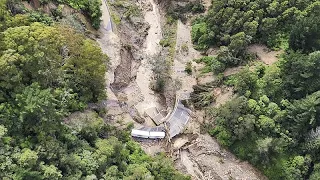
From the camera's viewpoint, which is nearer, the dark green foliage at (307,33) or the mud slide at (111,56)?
the mud slide at (111,56)

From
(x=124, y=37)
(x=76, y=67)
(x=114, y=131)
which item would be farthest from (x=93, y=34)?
(x=114, y=131)

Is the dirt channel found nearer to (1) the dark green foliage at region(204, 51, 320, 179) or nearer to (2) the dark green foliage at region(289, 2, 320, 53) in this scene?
(1) the dark green foliage at region(204, 51, 320, 179)

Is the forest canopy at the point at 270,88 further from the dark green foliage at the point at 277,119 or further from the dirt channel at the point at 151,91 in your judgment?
the dirt channel at the point at 151,91

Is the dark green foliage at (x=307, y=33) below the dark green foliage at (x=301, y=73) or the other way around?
the other way around

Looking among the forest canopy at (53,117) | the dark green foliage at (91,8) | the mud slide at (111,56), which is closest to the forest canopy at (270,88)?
the forest canopy at (53,117)

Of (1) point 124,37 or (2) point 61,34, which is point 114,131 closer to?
(2) point 61,34

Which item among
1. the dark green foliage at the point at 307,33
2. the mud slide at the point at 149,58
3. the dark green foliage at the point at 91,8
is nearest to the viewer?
the dark green foliage at the point at 307,33

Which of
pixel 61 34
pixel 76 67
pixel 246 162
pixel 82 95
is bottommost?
pixel 246 162

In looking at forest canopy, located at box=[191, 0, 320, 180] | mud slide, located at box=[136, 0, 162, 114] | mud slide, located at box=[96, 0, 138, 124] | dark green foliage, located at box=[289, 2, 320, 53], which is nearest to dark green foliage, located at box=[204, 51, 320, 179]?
forest canopy, located at box=[191, 0, 320, 180]
